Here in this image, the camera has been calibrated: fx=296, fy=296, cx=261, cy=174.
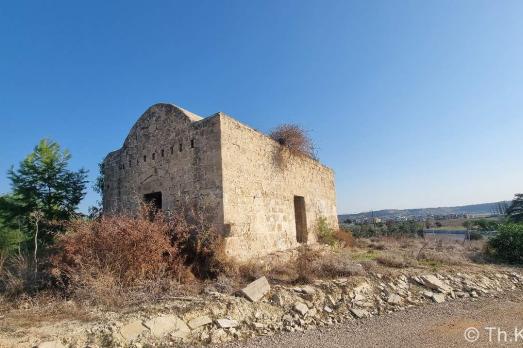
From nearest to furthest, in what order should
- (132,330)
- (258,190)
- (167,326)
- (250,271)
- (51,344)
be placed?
(51,344) → (132,330) → (167,326) → (250,271) → (258,190)

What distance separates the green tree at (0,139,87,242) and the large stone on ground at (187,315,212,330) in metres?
6.61

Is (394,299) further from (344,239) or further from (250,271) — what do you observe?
(344,239)

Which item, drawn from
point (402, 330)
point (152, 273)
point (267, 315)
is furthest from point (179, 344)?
point (402, 330)

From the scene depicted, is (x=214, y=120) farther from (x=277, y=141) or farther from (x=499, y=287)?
(x=499, y=287)

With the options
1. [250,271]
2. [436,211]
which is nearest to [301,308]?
[250,271]

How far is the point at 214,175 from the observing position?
6.98 metres

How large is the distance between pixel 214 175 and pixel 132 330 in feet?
11.9

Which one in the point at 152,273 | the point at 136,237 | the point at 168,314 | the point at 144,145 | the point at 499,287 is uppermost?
the point at 144,145

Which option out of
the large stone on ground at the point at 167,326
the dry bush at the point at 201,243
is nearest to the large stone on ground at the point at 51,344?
the large stone on ground at the point at 167,326

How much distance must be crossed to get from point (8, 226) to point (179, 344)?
7.97 meters

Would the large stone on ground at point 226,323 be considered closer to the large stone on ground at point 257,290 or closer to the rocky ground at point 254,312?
the rocky ground at point 254,312

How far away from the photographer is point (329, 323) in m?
4.96

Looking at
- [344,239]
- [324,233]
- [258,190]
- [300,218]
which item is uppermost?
[258,190]

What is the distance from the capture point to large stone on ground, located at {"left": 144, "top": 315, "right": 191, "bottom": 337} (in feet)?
13.9
